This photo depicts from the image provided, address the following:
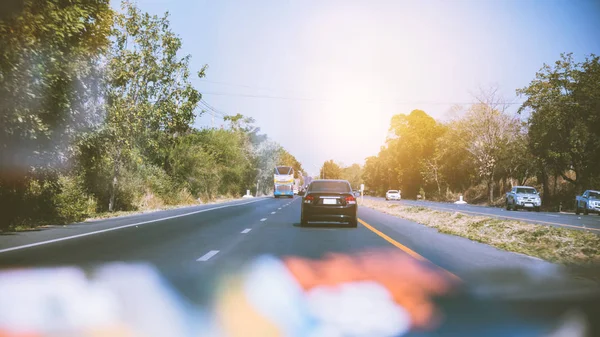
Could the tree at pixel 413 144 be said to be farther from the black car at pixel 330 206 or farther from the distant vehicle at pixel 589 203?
the black car at pixel 330 206

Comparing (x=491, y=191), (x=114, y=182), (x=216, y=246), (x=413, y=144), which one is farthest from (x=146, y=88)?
(x=413, y=144)

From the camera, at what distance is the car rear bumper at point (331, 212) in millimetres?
19203

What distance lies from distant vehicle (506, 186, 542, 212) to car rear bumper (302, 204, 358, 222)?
27.4 meters

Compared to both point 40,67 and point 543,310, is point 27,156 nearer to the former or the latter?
point 40,67

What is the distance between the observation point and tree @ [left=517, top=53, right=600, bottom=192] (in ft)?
143

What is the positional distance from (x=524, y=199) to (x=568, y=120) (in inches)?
308

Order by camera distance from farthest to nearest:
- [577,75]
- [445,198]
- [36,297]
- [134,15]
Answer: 1. [445,198]
2. [577,75]
3. [134,15]
4. [36,297]

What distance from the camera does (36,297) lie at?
275 inches

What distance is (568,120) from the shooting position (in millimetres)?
45500

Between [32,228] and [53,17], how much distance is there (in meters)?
6.78

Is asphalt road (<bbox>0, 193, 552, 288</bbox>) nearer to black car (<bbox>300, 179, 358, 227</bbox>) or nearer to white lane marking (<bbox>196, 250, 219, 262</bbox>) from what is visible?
white lane marking (<bbox>196, 250, 219, 262</bbox>)

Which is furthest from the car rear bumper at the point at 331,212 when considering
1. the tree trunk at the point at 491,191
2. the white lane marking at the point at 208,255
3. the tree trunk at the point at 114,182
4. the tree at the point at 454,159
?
the tree at the point at 454,159

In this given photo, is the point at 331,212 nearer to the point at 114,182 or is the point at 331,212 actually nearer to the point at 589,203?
the point at 114,182

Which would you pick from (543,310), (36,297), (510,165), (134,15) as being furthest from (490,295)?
(510,165)
